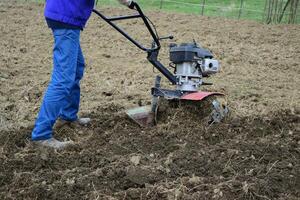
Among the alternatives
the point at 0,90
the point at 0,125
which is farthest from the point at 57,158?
the point at 0,90

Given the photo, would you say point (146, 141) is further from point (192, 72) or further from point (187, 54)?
point (187, 54)

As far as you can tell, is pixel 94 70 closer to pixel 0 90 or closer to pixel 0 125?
pixel 0 90

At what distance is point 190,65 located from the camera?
5.93m

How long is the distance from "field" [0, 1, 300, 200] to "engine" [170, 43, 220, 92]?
40 centimetres

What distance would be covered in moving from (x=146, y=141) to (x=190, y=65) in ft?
3.33

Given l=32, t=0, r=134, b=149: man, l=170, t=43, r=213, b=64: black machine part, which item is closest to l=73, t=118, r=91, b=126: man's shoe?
l=32, t=0, r=134, b=149: man

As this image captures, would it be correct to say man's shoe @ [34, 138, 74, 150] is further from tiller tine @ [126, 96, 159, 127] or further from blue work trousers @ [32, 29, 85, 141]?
tiller tine @ [126, 96, 159, 127]

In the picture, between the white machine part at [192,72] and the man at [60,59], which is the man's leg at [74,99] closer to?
the man at [60,59]

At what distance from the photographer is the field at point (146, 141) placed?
172 inches

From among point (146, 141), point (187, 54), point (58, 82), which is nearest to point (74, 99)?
point (58, 82)

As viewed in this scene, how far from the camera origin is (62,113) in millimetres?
6059

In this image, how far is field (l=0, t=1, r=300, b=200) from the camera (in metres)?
4.38

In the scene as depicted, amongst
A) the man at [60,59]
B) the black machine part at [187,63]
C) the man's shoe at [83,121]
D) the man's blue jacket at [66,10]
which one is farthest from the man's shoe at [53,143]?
the black machine part at [187,63]

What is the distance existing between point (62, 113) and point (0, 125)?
79 centimetres
